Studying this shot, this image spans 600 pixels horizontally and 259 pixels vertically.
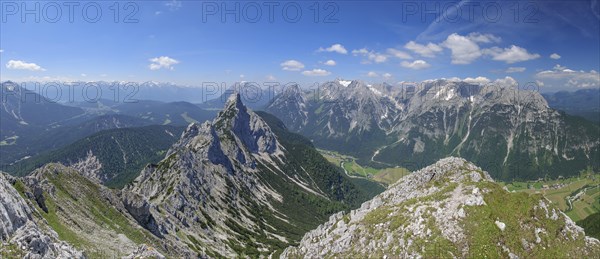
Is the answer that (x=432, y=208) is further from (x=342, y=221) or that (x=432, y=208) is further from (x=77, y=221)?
(x=77, y=221)

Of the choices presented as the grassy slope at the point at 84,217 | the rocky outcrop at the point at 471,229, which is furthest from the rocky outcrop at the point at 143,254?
the rocky outcrop at the point at 471,229

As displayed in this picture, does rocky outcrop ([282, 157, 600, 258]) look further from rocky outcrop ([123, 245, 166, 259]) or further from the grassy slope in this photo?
the grassy slope

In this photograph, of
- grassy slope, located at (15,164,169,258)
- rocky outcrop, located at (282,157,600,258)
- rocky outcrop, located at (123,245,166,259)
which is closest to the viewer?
rocky outcrop, located at (123,245,166,259)

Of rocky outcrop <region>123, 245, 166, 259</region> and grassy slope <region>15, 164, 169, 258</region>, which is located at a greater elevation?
rocky outcrop <region>123, 245, 166, 259</region>

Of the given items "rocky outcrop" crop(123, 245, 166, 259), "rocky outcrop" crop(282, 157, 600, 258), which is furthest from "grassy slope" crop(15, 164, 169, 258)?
"rocky outcrop" crop(282, 157, 600, 258)

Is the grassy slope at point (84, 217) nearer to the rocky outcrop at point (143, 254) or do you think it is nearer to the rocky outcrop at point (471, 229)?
the rocky outcrop at point (143, 254)

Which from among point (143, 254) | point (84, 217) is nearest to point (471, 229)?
point (143, 254)

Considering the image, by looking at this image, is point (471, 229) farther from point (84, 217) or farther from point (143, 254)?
point (84, 217)

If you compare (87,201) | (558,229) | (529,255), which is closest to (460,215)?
(529,255)
